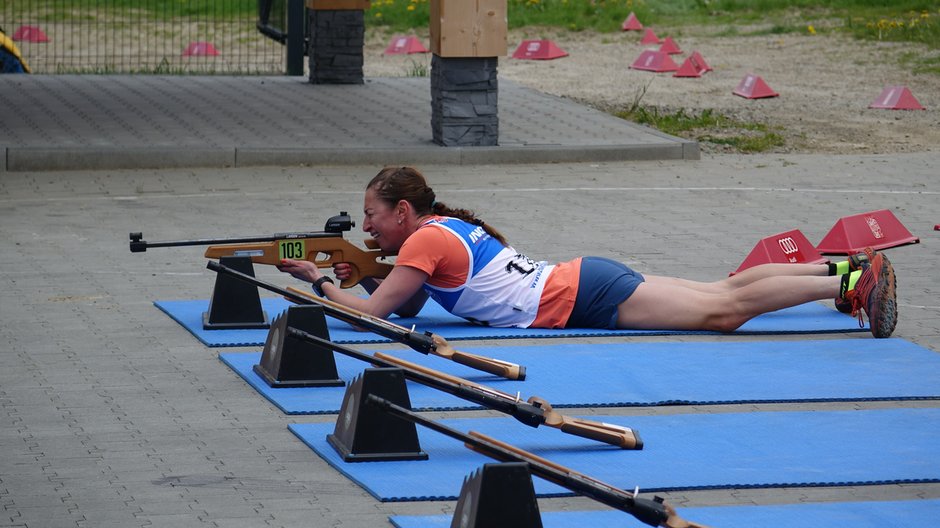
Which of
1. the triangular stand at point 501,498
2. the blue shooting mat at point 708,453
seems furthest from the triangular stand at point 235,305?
the triangular stand at point 501,498

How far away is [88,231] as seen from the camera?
34.2 feet

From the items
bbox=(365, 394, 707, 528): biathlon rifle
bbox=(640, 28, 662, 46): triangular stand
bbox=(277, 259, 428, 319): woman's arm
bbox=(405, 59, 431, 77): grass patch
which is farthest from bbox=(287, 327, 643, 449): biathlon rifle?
bbox=(640, 28, 662, 46): triangular stand

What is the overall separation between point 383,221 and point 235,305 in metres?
0.96

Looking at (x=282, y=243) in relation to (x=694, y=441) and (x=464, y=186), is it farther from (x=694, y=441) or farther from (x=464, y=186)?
(x=464, y=186)

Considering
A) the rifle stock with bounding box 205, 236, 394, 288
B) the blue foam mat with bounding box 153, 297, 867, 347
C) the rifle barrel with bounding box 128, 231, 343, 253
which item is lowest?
the blue foam mat with bounding box 153, 297, 867, 347

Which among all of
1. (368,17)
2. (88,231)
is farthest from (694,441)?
(368,17)

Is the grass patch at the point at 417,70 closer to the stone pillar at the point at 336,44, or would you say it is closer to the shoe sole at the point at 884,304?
the stone pillar at the point at 336,44

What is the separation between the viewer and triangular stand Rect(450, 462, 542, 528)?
173 inches

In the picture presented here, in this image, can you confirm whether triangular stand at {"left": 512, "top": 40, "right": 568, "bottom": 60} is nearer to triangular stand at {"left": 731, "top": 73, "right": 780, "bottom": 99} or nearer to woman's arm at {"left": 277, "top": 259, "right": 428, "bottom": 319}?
triangular stand at {"left": 731, "top": 73, "right": 780, "bottom": 99}

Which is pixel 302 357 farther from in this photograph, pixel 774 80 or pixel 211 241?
pixel 774 80

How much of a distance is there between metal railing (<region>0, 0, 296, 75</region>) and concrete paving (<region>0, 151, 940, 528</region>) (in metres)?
5.47

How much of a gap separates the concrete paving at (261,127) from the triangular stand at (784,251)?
5.19 m

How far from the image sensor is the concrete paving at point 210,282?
5281 millimetres

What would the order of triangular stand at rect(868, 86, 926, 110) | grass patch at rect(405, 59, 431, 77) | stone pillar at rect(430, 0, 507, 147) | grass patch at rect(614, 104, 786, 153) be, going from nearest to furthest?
stone pillar at rect(430, 0, 507, 147) → grass patch at rect(614, 104, 786, 153) → triangular stand at rect(868, 86, 926, 110) → grass patch at rect(405, 59, 431, 77)
